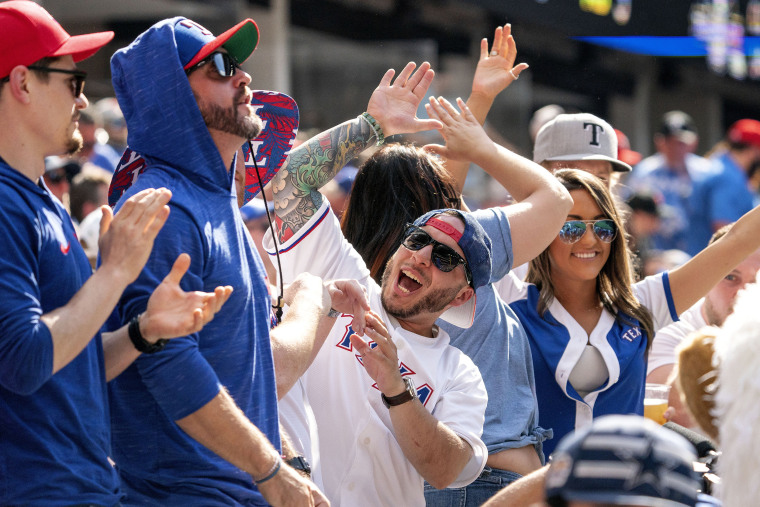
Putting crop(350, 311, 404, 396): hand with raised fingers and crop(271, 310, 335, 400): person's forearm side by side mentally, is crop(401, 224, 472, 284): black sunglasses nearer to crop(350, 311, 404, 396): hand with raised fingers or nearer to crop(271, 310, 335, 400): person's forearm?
crop(350, 311, 404, 396): hand with raised fingers

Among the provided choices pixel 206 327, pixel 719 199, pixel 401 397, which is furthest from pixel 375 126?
pixel 719 199

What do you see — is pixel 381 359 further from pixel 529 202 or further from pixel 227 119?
pixel 529 202

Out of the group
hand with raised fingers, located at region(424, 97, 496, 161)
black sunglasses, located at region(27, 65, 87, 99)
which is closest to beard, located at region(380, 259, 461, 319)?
hand with raised fingers, located at region(424, 97, 496, 161)

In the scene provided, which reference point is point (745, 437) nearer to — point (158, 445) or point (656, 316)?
point (158, 445)

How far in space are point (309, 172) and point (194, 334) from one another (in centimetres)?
110

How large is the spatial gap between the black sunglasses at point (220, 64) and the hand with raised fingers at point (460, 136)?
1.08m

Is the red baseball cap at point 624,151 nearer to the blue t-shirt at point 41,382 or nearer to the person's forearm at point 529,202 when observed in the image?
the person's forearm at point 529,202

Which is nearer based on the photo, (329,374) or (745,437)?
(745,437)

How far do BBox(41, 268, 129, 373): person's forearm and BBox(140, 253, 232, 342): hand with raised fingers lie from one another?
0.30 feet

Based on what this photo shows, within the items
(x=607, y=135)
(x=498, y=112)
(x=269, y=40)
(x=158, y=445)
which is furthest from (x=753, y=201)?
(x=158, y=445)

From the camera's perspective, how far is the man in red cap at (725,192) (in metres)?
10.3

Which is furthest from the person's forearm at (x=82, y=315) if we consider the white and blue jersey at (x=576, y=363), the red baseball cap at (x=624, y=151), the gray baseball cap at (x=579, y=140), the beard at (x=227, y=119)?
the red baseball cap at (x=624, y=151)

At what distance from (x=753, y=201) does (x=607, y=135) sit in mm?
Result: 6451

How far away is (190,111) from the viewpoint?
101 inches
